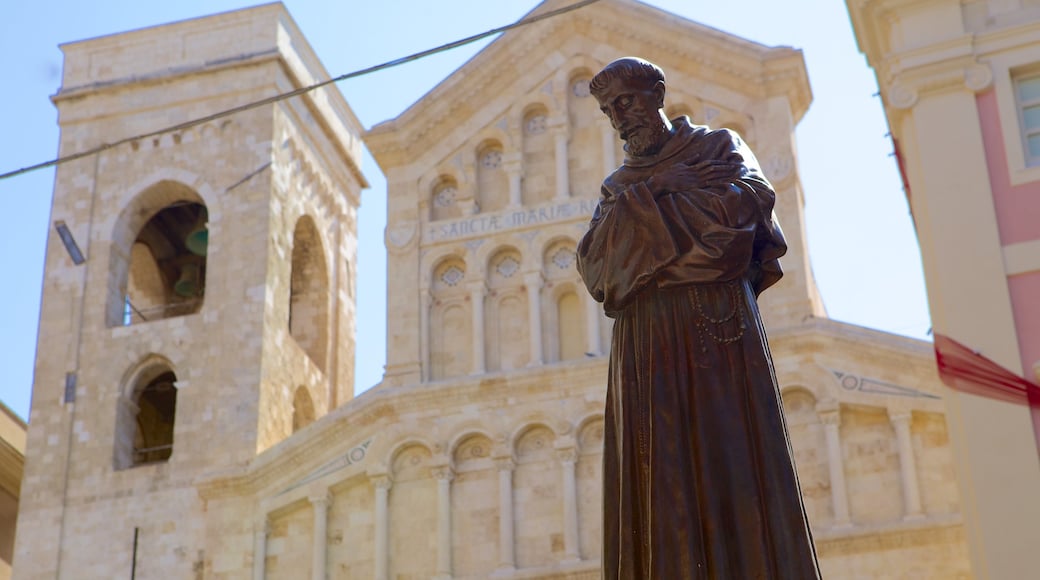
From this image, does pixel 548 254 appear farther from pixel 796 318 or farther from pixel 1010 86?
pixel 1010 86

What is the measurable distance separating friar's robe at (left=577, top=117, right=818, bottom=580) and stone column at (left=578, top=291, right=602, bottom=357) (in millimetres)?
18785

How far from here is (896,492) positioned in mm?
21125

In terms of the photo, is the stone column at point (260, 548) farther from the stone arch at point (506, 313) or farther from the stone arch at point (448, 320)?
the stone arch at point (506, 313)

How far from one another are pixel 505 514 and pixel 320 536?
272 centimetres

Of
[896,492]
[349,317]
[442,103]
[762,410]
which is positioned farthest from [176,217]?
[762,410]

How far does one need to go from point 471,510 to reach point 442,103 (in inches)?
275

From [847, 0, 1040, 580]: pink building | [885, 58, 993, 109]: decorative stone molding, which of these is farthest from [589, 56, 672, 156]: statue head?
[885, 58, 993, 109]: decorative stone molding

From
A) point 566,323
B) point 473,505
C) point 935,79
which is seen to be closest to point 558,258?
point 566,323

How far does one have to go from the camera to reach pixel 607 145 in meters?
25.3

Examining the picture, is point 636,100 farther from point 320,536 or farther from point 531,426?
point 320,536

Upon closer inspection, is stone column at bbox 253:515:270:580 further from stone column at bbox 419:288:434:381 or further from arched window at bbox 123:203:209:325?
arched window at bbox 123:203:209:325

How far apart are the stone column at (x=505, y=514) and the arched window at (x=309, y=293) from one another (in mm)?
9147

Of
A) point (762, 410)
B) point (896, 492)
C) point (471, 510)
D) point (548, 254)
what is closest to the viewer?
point (762, 410)

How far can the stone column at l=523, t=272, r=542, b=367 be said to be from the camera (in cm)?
2403
